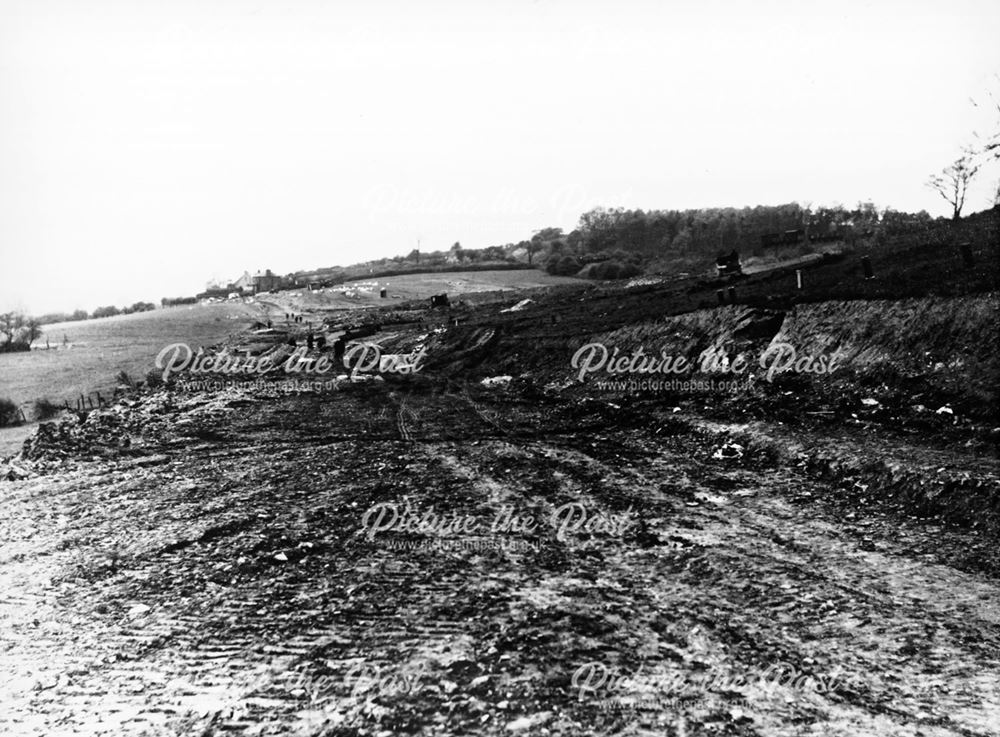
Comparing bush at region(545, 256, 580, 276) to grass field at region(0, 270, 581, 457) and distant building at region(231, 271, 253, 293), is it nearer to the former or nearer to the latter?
grass field at region(0, 270, 581, 457)

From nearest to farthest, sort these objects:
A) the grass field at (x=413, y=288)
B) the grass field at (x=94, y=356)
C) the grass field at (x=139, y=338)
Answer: the grass field at (x=94, y=356) < the grass field at (x=139, y=338) < the grass field at (x=413, y=288)

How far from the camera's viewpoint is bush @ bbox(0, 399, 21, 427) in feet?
116

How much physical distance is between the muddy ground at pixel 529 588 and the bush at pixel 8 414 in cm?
2318

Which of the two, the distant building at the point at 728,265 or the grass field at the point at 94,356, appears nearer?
the distant building at the point at 728,265

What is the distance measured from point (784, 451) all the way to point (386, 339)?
101 feet

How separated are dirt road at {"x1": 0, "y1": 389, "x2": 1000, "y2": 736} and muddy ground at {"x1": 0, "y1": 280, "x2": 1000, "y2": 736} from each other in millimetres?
43

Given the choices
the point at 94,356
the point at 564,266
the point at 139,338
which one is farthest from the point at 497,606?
the point at 564,266

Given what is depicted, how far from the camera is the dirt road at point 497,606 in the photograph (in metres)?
6.55

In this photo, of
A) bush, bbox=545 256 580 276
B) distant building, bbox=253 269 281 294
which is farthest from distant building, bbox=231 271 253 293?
bush, bbox=545 256 580 276

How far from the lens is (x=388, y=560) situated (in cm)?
1038

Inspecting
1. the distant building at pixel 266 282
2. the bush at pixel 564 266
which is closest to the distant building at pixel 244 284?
the distant building at pixel 266 282

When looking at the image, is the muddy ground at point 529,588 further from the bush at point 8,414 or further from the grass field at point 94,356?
the bush at point 8,414

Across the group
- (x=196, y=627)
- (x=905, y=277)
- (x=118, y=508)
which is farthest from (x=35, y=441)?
(x=905, y=277)

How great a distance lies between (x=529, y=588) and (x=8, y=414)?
40.0 meters
